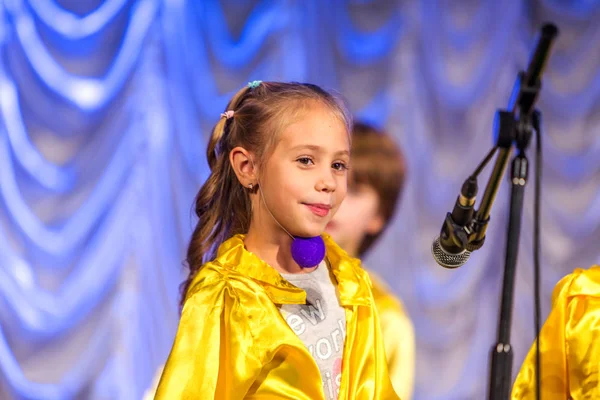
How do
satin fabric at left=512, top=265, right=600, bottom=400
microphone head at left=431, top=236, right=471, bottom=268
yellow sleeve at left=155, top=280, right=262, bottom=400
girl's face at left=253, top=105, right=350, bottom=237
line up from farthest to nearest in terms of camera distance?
satin fabric at left=512, top=265, right=600, bottom=400 → girl's face at left=253, top=105, right=350, bottom=237 → yellow sleeve at left=155, top=280, right=262, bottom=400 → microphone head at left=431, top=236, right=471, bottom=268

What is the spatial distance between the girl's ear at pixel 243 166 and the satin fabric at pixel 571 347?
0.73 m

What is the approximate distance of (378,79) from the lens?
3584 millimetres

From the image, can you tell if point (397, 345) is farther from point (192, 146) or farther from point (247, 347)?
point (192, 146)

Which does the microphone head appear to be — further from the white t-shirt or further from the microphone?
the white t-shirt

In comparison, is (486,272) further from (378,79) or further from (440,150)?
(378,79)

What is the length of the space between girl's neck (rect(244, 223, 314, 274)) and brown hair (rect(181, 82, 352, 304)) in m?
0.09

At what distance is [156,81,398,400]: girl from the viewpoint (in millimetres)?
1493

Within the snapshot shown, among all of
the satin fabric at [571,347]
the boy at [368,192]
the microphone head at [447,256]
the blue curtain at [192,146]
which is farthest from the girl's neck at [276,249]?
the blue curtain at [192,146]

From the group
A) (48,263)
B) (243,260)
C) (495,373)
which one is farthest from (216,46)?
(495,373)

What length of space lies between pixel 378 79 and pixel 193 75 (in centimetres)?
87

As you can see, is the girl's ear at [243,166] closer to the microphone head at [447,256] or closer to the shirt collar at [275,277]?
the shirt collar at [275,277]

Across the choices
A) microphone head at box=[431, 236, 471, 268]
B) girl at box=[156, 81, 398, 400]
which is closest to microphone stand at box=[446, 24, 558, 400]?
microphone head at box=[431, 236, 471, 268]

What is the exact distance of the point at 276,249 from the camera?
164 cm

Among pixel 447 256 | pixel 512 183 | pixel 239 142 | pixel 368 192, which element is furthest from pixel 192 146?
pixel 512 183
